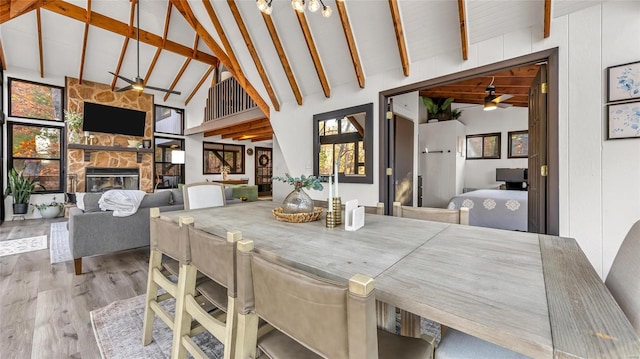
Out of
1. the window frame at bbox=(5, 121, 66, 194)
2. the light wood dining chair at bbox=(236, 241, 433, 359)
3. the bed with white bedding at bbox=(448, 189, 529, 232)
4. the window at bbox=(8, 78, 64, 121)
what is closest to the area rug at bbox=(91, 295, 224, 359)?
the light wood dining chair at bbox=(236, 241, 433, 359)

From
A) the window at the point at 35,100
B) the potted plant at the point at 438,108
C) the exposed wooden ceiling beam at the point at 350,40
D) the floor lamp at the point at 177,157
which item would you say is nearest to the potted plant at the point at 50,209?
the window at the point at 35,100

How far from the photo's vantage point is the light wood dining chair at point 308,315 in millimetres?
634

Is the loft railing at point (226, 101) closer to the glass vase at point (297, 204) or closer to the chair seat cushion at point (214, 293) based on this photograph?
the glass vase at point (297, 204)

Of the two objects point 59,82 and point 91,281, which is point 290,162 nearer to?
point 91,281

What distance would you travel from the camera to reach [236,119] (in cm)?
658

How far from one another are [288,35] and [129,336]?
12.3ft

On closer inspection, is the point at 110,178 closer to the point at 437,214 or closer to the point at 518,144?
the point at 437,214

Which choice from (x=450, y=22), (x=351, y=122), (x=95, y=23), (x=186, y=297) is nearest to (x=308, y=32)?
(x=351, y=122)

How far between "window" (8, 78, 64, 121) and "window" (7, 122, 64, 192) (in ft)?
0.93

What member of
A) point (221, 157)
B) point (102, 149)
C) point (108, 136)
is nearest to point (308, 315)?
point (102, 149)

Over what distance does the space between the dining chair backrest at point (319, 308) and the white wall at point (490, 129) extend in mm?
7654

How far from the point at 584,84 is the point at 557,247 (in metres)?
1.95

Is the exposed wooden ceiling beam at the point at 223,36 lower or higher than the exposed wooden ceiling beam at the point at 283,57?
higher

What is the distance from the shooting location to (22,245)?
13.1 feet
